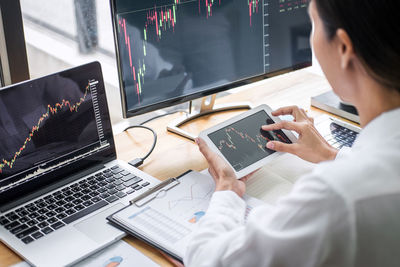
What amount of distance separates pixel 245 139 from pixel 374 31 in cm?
54

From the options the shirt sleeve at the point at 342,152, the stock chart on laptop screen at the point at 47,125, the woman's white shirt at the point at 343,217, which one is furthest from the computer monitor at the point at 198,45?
the woman's white shirt at the point at 343,217

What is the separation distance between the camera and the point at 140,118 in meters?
1.80

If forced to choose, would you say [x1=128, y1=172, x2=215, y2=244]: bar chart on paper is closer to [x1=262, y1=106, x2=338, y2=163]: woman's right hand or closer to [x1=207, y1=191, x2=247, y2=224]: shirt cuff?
[x1=207, y1=191, x2=247, y2=224]: shirt cuff

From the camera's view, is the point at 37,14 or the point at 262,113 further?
the point at 37,14

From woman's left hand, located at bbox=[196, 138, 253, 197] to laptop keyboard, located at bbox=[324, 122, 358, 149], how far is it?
0.31 metres

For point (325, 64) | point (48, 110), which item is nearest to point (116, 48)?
point (48, 110)

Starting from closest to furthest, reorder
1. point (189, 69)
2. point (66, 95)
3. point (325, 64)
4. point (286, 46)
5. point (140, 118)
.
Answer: point (325, 64)
point (66, 95)
point (189, 69)
point (286, 46)
point (140, 118)

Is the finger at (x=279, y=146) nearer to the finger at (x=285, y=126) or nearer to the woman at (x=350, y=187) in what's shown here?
the finger at (x=285, y=126)

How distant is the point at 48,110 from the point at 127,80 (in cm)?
22

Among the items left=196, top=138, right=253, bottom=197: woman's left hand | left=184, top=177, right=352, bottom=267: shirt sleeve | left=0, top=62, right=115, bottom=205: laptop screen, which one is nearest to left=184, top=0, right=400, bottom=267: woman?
left=184, top=177, right=352, bottom=267: shirt sleeve

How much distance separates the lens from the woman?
661 mm

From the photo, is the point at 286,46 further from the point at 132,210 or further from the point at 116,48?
the point at 132,210

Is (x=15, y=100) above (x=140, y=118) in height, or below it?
above

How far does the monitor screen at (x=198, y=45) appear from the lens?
3.98ft
